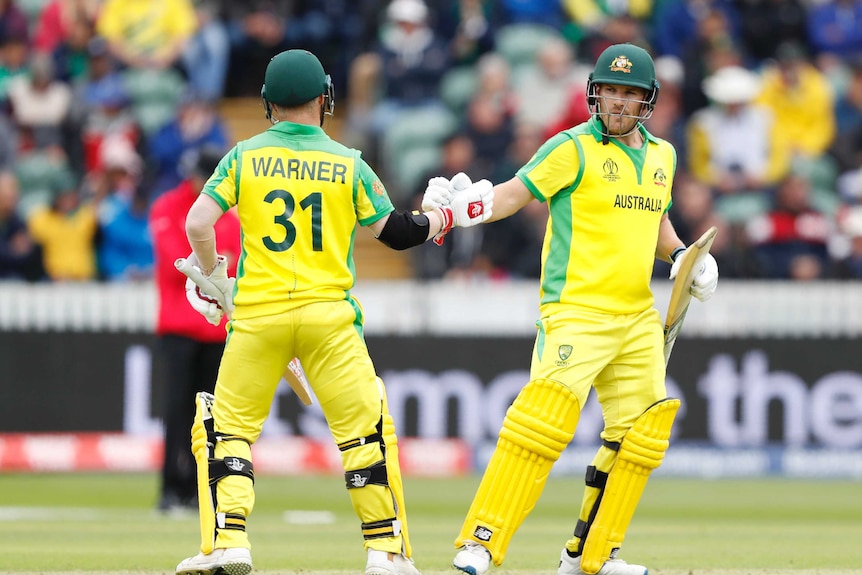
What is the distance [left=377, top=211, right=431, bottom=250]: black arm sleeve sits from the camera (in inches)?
262

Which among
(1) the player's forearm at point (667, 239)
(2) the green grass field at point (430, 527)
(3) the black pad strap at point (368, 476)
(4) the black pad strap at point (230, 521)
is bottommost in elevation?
(2) the green grass field at point (430, 527)

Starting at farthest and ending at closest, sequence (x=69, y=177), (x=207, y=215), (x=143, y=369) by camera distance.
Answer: (x=69, y=177) → (x=143, y=369) → (x=207, y=215)

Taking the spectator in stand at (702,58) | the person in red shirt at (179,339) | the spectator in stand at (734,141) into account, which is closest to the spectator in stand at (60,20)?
the spectator in stand at (702,58)

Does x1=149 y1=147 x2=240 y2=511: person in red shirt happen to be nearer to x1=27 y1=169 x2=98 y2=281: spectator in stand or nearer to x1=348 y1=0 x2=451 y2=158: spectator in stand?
x1=27 y1=169 x2=98 y2=281: spectator in stand

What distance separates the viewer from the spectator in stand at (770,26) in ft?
57.5

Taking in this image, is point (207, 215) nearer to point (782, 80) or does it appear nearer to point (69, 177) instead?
point (69, 177)

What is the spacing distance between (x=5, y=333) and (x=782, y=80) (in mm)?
8222

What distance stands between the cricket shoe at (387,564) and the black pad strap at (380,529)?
0.07 meters

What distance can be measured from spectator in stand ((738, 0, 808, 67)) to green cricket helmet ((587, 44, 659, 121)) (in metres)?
10.7

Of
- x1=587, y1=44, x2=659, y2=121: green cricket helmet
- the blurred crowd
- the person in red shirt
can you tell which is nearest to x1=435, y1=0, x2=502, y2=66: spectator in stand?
the blurred crowd

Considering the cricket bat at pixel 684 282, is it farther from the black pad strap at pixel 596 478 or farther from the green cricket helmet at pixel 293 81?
the green cricket helmet at pixel 293 81

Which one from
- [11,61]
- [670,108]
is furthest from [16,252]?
[670,108]

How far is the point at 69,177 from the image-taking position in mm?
15508

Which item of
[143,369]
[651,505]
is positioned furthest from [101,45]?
[651,505]
